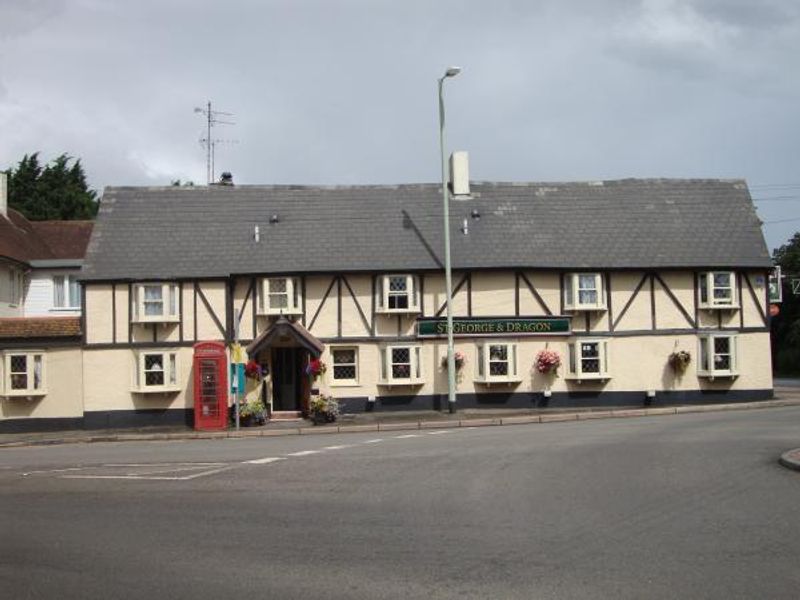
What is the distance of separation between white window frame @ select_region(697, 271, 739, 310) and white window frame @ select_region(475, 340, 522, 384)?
6.53 m

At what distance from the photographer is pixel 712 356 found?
29094 millimetres

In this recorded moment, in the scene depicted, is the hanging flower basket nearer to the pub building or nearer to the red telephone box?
the pub building

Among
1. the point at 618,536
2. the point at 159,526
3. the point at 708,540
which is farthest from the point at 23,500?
the point at 708,540

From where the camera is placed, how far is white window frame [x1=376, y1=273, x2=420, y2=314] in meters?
28.3

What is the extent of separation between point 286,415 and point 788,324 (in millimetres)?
47576

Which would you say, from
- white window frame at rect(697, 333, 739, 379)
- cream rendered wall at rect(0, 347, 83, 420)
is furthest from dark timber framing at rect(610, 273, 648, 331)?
cream rendered wall at rect(0, 347, 83, 420)

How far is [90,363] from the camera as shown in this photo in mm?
27969

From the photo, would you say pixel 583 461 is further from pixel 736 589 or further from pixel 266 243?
pixel 266 243

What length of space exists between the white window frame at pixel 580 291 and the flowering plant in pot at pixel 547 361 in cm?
165

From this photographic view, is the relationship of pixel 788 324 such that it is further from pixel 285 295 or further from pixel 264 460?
pixel 264 460

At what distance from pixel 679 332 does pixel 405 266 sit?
30.5 ft

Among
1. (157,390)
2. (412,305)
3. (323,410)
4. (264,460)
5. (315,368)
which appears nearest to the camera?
(264,460)

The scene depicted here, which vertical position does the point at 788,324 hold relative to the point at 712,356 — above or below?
above

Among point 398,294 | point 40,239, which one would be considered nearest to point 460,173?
point 398,294
